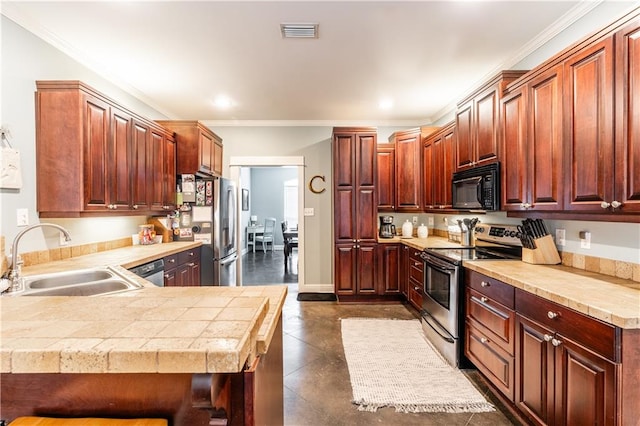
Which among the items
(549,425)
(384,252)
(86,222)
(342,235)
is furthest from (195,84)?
(549,425)

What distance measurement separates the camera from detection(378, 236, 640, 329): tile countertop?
4.21ft

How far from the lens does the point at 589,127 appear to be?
171 cm

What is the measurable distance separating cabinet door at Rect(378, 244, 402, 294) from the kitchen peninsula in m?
3.33

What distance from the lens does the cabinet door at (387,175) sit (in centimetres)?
451

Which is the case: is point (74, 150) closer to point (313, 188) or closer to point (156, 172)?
point (156, 172)

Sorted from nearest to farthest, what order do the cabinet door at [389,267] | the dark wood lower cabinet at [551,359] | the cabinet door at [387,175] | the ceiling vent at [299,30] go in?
1. the dark wood lower cabinet at [551,359]
2. the ceiling vent at [299,30]
3. the cabinet door at [389,267]
4. the cabinet door at [387,175]

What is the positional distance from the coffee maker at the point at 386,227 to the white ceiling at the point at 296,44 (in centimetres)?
164

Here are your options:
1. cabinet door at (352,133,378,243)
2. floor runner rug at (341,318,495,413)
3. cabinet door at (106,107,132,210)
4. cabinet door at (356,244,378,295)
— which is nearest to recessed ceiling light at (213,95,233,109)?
cabinet door at (106,107,132,210)

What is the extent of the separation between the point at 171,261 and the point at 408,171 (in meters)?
3.23

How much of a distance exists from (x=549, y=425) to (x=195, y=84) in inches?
159

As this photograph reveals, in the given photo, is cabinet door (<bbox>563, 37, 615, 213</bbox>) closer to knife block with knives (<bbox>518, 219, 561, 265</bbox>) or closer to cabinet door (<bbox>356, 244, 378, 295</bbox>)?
knife block with knives (<bbox>518, 219, 561, 265</bbox>)

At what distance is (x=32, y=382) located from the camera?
2.73ft

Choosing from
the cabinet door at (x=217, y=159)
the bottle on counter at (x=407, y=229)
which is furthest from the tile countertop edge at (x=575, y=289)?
the cabinet door at (x=217, y=159)

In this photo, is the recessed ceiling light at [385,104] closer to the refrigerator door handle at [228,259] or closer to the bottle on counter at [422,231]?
the bottle on counter at [422,231]
